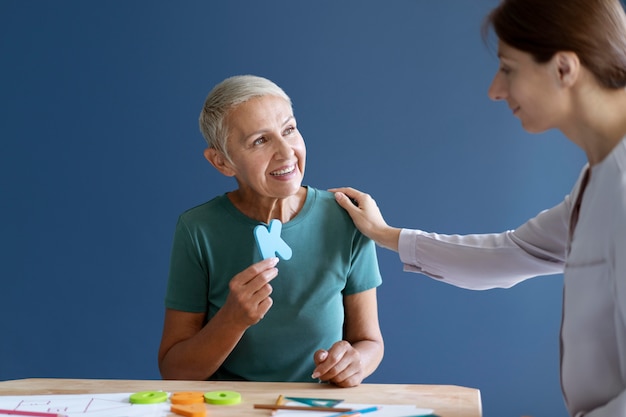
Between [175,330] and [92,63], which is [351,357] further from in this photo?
[92,63]

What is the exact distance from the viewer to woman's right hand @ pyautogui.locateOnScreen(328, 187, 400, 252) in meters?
1.88

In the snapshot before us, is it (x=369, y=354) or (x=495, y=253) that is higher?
(x=495, y=253)

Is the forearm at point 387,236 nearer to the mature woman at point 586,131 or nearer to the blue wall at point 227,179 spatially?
the mature woman at point 586,131

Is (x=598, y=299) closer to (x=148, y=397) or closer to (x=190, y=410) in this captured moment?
(x=190, y=410)

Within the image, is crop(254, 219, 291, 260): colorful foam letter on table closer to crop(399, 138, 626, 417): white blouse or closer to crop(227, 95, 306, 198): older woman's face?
crop(227, 95, 306, 198): older woman's face

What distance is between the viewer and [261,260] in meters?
1.91

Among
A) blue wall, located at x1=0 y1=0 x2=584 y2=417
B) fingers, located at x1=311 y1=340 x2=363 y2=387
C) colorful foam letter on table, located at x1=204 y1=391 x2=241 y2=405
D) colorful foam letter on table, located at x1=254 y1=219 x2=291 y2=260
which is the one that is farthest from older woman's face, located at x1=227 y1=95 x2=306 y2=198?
blue wall, located at x1=0 y1=0 x2=584 y2=417

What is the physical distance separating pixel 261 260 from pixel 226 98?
0.41 meters

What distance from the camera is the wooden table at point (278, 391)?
1473 millimetres

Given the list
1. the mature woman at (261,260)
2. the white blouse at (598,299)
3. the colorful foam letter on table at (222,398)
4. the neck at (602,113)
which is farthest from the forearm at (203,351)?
the neck at (602,113)

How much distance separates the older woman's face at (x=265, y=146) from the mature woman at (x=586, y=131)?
651 millimetres

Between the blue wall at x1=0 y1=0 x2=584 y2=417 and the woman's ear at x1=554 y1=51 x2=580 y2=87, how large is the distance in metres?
1.71

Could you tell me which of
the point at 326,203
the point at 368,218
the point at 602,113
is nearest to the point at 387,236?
the point at 368,218

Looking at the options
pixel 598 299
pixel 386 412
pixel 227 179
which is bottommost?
pixel 386 412
